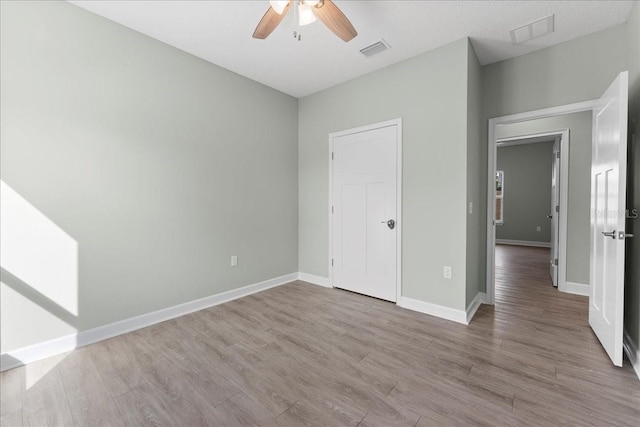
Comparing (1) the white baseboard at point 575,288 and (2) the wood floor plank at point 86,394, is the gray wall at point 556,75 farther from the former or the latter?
(2) the wood floor plank at point 86,394

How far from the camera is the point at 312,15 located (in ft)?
6.04

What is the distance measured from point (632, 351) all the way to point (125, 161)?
427 centimetres

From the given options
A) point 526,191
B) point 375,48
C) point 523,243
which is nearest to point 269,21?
point 375,48

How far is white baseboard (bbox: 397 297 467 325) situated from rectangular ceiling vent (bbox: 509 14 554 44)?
2663mm

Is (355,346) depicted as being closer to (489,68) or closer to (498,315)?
(498,315)

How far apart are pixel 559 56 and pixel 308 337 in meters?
3.69

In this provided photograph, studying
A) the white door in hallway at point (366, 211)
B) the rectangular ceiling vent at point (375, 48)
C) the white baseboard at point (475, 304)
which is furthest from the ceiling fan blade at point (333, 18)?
the white baseboard at point (475, 304)

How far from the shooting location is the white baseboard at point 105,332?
2000mm

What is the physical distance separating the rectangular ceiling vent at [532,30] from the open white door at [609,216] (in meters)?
0.81

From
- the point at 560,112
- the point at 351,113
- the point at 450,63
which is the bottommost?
the point at 560,112

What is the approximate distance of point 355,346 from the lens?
2.26 meters

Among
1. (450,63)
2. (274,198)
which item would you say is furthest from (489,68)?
(274,198)

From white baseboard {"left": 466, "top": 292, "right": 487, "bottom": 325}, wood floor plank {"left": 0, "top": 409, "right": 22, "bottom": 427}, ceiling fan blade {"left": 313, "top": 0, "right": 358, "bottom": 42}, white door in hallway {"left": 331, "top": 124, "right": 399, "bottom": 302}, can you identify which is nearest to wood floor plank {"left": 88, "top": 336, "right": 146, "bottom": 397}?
wood floor plank {"left": 0, "top": 409, "right": 22, "bottom": 427}

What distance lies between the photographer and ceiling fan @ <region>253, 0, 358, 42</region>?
5.72 ft
